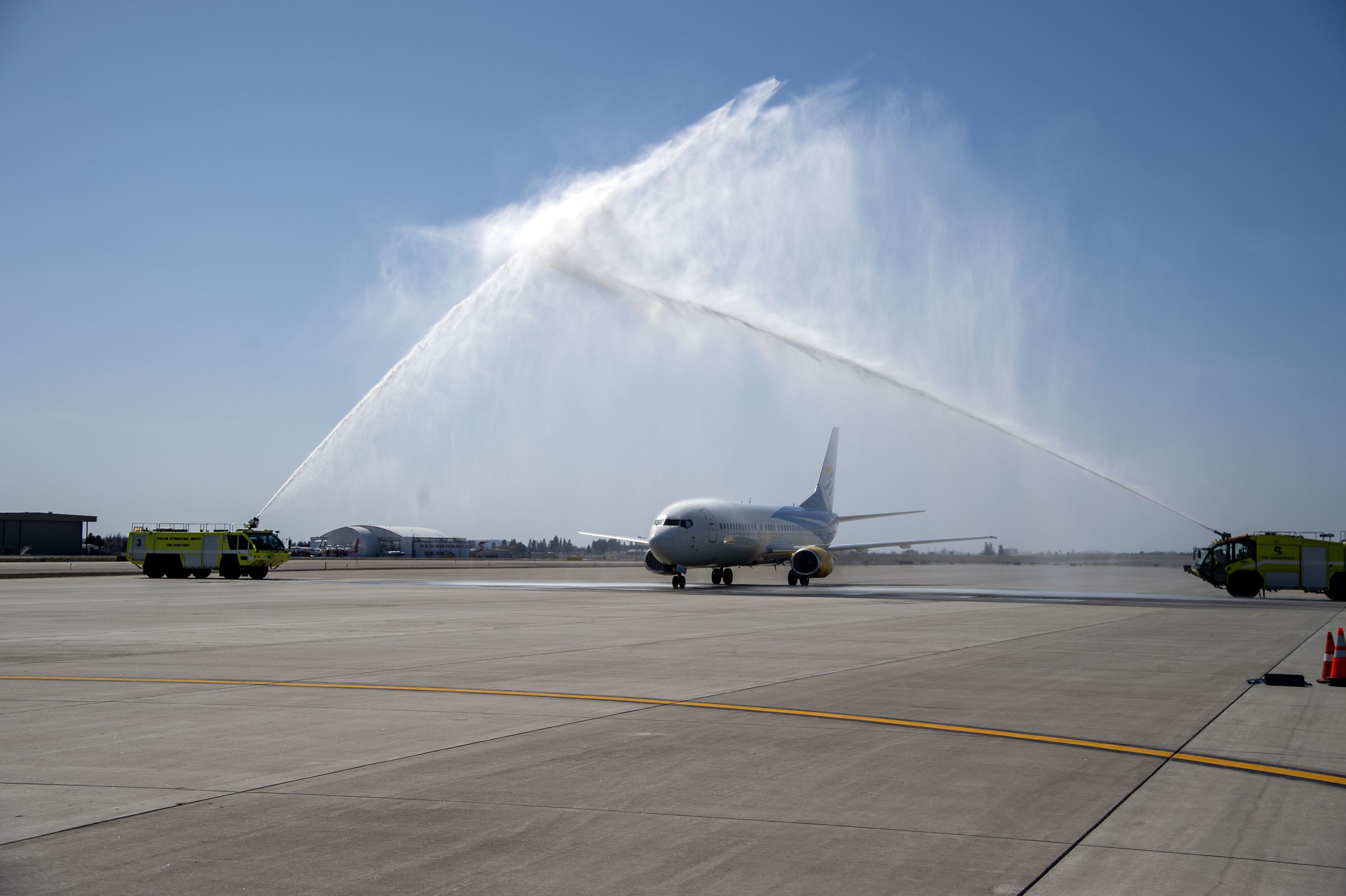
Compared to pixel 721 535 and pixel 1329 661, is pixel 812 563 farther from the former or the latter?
pixel 1329 661

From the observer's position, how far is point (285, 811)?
738cm

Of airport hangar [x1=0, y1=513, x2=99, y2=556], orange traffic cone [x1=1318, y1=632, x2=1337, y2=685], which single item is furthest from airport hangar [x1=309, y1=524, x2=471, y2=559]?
orange traffic cone [x1=1318, y1=632, x2=1337, y2=685]

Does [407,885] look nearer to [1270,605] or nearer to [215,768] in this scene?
[215,768]

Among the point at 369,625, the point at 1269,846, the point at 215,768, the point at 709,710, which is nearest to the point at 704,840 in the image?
the point at 1269,846

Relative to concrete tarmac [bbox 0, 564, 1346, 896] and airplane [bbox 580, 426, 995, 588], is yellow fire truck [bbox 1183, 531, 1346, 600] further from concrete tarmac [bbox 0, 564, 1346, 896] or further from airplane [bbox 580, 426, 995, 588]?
concrete tarmac [bbox 0, 564, 1346, 896]

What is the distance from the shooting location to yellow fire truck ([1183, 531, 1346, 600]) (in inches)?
1586

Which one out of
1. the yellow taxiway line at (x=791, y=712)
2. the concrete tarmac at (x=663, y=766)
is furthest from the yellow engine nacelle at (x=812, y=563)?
the yellow taxiway line at (x=791, y=712)

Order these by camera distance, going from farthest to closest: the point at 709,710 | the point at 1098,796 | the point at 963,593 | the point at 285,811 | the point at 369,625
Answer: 1. the point at 963,593
2. the point at 369,625
3. the point at 709,710
4. the point at 1098,796
5. the point at 285,811

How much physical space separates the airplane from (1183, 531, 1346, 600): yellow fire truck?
11687 mm

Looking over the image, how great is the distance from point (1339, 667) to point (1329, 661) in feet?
0.68

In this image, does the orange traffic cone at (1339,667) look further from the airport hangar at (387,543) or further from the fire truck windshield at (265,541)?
the airport hangar at (387,543)

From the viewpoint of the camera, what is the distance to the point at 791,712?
11914 millimetres

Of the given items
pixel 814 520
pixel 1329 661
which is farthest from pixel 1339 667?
pixel 814 520

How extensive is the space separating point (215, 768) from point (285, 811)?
5.69 ft
